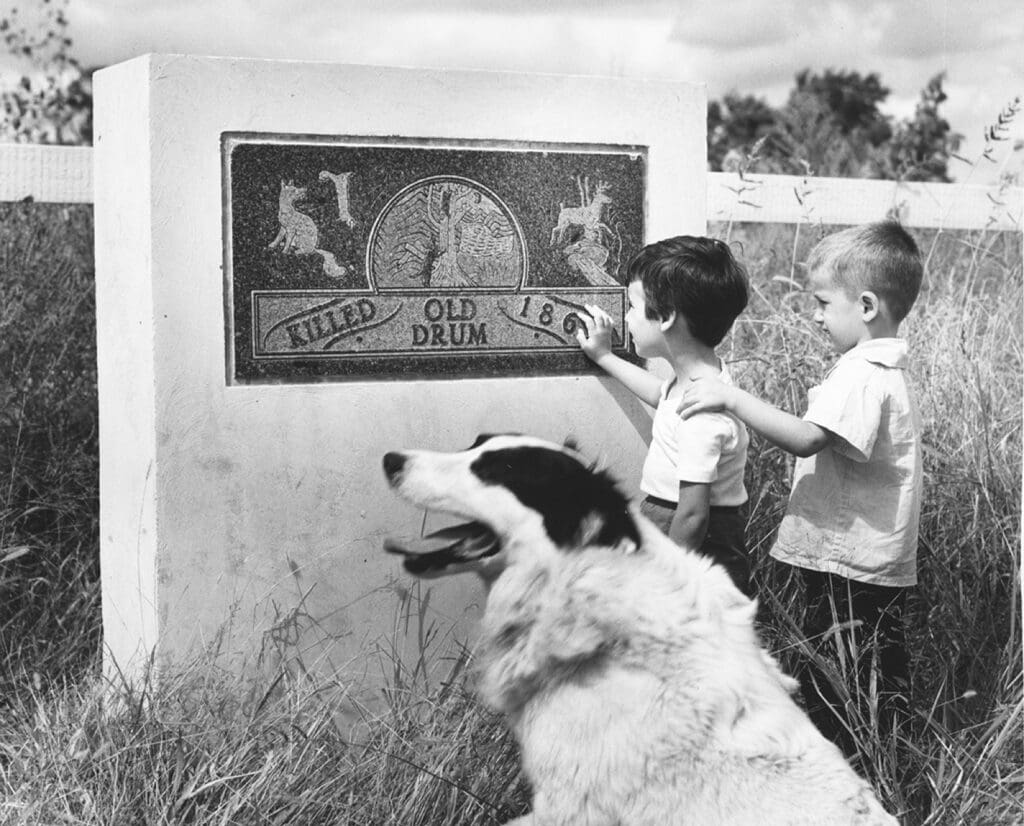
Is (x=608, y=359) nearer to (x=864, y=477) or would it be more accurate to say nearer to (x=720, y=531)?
(x=720, y=531)

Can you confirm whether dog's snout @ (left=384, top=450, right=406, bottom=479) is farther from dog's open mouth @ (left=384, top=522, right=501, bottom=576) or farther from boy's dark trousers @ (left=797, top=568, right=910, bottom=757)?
boy's dark trousers @ (left=797, top=568, right=910, bottom=757)

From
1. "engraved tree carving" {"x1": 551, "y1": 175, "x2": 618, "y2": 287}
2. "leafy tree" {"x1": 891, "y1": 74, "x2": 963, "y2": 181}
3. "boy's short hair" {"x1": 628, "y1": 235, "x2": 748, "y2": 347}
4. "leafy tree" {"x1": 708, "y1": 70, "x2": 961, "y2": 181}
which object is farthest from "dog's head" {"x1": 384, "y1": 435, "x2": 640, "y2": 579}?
"leafy tree" {"x1": 891, "y1": 74, "x2": 963, "y2": 181}

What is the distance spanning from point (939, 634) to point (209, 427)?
2590 millimetres

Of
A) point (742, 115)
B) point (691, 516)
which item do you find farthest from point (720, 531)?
point (742, 115)

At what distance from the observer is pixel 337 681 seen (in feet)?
12.9

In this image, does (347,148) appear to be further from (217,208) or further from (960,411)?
(960,411)

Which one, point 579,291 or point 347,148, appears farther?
point 579,291

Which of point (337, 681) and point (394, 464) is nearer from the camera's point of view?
point (394, 464)

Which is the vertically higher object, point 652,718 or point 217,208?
point 217,208

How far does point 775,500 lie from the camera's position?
479 centimetres

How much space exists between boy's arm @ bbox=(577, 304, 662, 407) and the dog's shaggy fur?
134cm

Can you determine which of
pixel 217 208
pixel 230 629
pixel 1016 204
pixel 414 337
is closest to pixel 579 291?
pixel 414 337

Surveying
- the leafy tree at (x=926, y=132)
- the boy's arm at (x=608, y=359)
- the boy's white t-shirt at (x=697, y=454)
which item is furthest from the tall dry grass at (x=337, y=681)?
Answer: the leafy tree at (x=926, y=132)

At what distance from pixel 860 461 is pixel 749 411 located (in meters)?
0.44
